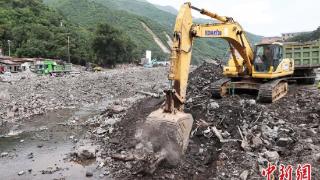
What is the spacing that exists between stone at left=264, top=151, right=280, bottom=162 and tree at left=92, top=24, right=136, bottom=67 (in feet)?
192

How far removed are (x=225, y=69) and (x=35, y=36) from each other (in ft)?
192

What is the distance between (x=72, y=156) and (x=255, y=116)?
5.72 meters

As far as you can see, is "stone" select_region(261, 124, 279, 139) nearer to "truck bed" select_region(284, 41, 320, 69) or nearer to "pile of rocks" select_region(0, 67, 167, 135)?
"truck bed" select_region(284, 41, 320, 69)

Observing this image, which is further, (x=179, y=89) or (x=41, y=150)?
(x=41, y=150)

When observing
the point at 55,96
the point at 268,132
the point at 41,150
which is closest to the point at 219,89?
the point at 268,132

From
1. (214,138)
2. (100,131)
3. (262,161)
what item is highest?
(214,138)

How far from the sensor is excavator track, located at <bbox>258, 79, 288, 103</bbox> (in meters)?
14.5

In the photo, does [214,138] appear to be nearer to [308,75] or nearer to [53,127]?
[53,127]

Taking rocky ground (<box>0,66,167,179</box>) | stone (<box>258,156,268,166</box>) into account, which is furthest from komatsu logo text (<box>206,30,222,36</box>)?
rocky ground (<box>0,66,167,179</box>)

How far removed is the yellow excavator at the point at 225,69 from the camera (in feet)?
30.8

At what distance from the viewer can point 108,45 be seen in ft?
222

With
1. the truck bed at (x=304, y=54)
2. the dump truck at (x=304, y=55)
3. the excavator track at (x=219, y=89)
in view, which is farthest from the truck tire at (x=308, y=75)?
the excavator track at (x=219, y=89)

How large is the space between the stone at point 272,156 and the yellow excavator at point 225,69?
1.91 metres

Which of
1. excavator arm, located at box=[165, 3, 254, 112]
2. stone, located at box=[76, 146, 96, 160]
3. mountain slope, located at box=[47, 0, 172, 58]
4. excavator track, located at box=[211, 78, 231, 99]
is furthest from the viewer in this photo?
mountain slope, located at box=[47, 0, 172, 58]
